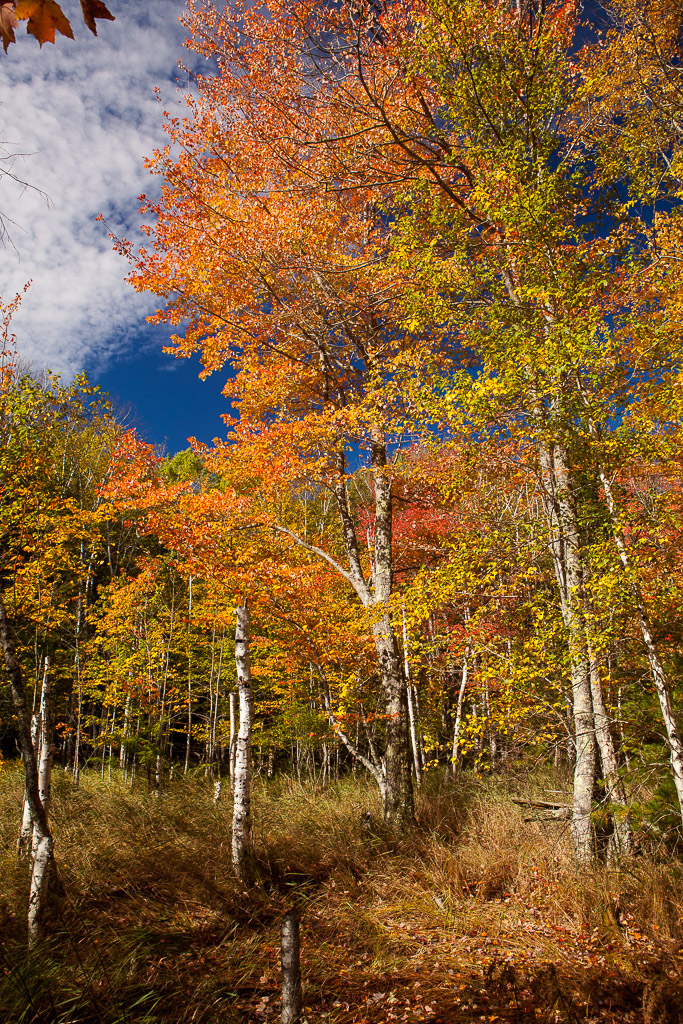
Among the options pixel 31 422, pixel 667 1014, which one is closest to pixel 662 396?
pixel 667 1014

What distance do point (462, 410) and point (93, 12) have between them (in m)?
4.38

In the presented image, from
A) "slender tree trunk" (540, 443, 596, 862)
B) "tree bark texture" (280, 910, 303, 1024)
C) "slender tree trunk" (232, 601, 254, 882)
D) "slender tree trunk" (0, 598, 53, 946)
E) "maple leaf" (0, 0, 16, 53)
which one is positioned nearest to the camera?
"maple leaf" (0, 0, 16, 53)

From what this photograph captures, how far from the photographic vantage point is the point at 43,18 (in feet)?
4.86

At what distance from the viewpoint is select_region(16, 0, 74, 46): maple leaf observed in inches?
57.6

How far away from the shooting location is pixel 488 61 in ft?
20.3

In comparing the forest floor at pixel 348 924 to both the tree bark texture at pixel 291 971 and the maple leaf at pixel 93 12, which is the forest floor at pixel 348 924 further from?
the maple leaf at pixel 93 12

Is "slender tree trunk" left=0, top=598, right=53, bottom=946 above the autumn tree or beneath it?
beneath

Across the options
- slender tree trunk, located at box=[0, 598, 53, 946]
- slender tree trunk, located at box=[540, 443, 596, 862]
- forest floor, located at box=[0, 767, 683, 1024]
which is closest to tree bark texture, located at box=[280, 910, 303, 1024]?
forest floor, located at box=[0, 767, 683, 1024]

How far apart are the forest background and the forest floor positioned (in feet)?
0.30

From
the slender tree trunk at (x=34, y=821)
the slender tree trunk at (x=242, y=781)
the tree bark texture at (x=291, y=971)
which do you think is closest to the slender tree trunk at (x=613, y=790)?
the slender tree trunk at (x=242, y=781)

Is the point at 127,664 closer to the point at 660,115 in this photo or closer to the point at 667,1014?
the point at 667,1014

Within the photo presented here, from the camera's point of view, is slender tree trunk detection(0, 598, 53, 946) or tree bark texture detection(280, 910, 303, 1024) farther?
slender tree trunk detection(0, 598, 53, 946)

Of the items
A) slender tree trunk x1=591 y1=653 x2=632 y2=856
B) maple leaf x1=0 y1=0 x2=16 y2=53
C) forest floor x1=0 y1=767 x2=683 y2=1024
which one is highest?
maple leaf x1=0 y1=0 x2=16 y2=53

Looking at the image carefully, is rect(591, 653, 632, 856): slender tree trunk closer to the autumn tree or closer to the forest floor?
the forest floor
